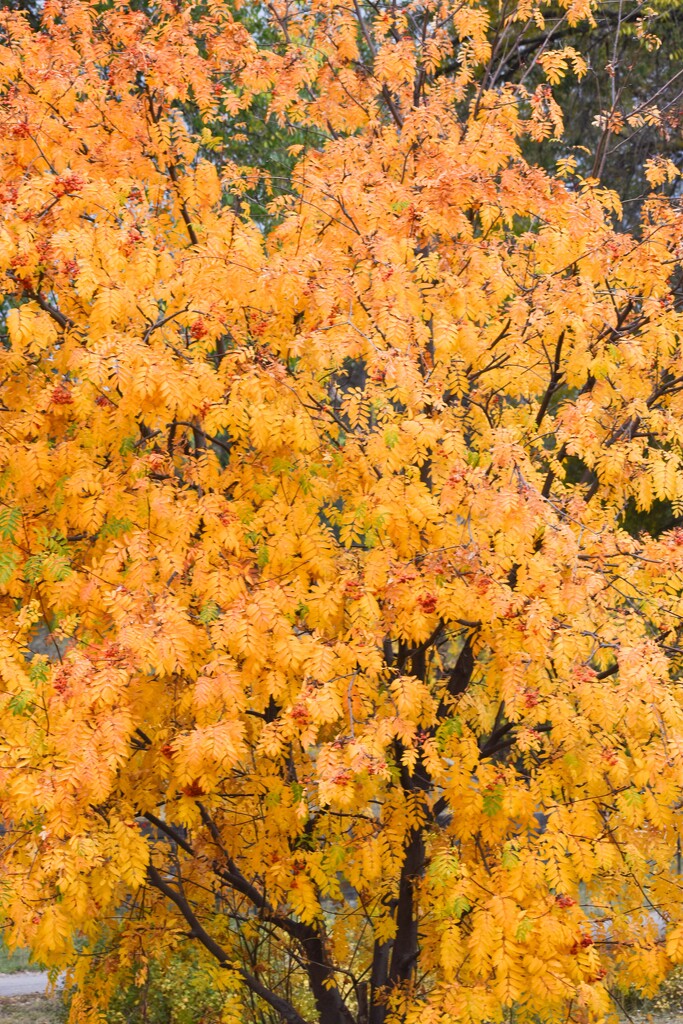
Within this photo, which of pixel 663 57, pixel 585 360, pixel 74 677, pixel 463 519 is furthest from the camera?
pixel 663 57

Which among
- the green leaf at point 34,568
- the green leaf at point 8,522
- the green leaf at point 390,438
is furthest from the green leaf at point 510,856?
the green leaf at point 8,522

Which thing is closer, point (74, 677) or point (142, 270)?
point (74, 677)

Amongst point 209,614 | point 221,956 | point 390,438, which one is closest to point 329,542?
point 390,438

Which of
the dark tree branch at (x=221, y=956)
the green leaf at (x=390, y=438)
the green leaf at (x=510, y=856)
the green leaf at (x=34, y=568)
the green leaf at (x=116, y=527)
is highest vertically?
the green leaf at (x=390, y=438)

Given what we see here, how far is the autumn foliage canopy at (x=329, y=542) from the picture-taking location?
516 cm

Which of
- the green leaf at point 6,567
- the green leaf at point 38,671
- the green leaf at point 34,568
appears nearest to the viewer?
the green leaf at point 38,671

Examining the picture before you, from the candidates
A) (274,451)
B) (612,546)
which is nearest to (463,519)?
(612,546)

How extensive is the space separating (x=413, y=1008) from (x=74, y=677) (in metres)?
3.22

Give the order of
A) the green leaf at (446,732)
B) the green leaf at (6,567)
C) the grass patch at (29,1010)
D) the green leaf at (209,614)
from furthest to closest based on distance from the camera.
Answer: the grass patch at (29,1010) → the green leaf at (446,732) → the green leaf at (6,567) → the green leaf at (209,614)

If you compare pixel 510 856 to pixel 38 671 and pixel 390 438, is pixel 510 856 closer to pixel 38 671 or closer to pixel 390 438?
pixel 390 438

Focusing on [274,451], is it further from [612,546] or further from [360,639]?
[612,546]

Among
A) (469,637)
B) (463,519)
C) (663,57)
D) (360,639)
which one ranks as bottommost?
(469,637)

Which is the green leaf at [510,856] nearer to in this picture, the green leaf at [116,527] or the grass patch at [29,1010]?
the green leaf at [116,527]

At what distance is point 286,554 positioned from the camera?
5.80m
